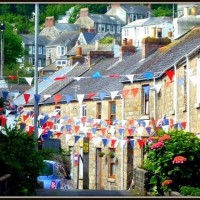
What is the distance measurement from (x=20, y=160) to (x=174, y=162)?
373 cm

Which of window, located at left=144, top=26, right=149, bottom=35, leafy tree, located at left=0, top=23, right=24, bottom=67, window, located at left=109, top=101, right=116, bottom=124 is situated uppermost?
window, located at left=144, top=26, right=149, bottom=35

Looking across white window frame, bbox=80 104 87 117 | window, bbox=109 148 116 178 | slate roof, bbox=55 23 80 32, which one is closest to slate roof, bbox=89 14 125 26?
slate roof, bbox=55 23 80 32

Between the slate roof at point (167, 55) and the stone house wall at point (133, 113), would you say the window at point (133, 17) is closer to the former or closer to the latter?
the stone house wall at point (133, 113)

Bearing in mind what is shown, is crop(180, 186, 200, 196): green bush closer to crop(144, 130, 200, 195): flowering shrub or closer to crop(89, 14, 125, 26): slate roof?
crop(144, 130, 200, 195): flowering shrub

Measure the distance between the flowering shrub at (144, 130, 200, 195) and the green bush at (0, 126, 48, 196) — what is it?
9.19 feet

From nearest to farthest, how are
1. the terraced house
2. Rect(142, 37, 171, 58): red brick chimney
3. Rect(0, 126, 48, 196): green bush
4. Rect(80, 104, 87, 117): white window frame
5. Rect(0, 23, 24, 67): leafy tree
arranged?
Rect(0, 126, 48, 196): green bush, the terraced house, Rect(142, 37, 171, 58): red brick chimney, Rect(80, 104, 87, 117): white window frame, Rect(0, 23, 24, 67): leafy tree

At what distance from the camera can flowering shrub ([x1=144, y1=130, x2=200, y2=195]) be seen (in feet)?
69.4

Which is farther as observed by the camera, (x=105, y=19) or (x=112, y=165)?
(x=105, y=19)

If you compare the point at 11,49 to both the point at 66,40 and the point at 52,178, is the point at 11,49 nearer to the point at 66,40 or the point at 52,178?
the point at 66,40

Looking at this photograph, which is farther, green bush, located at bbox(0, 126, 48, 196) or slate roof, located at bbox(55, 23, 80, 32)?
slate roof, located at bbox(55, 23, 80, 32)

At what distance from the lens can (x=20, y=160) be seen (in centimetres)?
1959

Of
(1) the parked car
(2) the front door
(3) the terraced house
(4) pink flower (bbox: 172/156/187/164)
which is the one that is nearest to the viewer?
(4) pink flower (bbox: 172/156/187/164)

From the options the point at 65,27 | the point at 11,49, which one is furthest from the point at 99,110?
the point at 65,27

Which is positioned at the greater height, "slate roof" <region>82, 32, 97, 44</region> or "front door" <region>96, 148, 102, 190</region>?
"slate roof" <region>82, 32, 97, 44</region>
